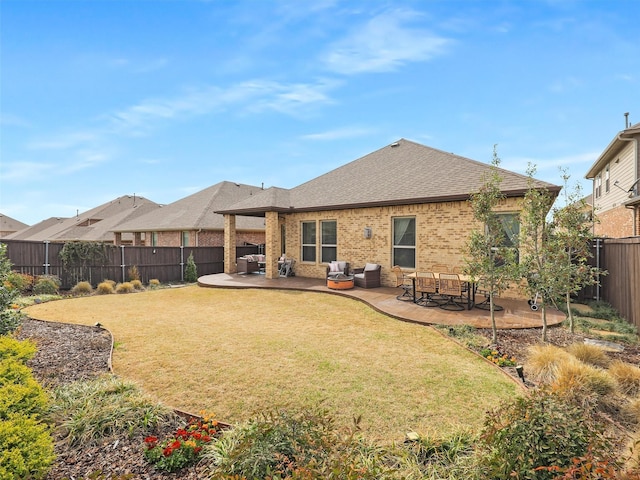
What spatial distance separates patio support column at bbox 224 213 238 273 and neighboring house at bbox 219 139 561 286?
53 millimetres

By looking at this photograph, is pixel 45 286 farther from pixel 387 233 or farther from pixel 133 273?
pixel 387 233

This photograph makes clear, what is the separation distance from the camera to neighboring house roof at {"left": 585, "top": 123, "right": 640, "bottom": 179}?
14.2 metres

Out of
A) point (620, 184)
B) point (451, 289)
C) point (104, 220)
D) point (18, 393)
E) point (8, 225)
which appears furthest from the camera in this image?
point (8, 225)

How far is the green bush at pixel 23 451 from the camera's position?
7.44 feet

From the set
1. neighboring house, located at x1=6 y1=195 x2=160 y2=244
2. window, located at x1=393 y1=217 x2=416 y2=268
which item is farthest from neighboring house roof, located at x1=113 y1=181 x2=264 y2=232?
window, located at x1=393 y1=217 x2=416 y2=268

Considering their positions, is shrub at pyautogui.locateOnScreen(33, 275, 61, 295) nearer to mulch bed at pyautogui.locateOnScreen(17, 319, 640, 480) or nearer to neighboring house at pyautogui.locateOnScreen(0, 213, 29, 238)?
mulch bed at pyautogui.locateOnScreen(17, 319, 640, 480)

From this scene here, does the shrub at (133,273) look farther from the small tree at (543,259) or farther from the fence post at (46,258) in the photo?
the small tree at (543,259)

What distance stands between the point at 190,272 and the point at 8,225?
195 ft

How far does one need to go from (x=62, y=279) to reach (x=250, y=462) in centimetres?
1536

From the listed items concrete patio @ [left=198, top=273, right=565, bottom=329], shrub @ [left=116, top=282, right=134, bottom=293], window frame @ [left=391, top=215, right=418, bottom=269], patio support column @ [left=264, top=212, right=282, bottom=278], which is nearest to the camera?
concrete patio @ [left=198, top=273, right=565, bottom=329]

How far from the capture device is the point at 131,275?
1538 centimetres

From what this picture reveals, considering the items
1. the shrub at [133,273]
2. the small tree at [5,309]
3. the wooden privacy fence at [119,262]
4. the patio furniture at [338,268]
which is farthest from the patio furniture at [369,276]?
the shrub at [133,273]

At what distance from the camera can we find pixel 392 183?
1359 cm

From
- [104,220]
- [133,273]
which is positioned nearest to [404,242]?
[133,273]
